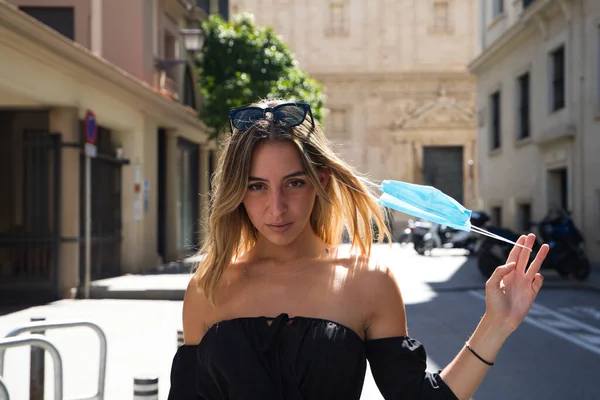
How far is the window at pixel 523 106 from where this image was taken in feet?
81.9

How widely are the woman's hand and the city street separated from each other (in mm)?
2219

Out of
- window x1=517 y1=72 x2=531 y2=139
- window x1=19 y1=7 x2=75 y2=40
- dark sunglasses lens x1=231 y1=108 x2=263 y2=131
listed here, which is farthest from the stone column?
window x1=517 y1=72 x2=531 y2=139

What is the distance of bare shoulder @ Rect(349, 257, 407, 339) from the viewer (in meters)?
2.42

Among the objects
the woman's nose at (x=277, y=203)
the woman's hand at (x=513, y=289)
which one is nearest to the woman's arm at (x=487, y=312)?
the woman's hand at (x=513, y=289)

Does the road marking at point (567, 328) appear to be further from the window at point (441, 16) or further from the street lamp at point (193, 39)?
the window at point (441, 16)

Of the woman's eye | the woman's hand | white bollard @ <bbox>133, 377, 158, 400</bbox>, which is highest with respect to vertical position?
the woman's eye

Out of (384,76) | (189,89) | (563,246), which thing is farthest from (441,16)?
(563,246)

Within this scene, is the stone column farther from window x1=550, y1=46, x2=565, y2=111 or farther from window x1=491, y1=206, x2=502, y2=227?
window x1=491, y1=206, x2=502, y2=227

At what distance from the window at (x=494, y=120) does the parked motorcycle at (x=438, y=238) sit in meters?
3.13

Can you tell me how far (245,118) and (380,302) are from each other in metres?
0.68

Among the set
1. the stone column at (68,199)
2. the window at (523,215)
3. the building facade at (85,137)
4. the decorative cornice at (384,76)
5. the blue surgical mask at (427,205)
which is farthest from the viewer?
the decorative cornice at (384,76)

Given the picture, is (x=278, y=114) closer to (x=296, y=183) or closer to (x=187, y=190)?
(x=296, y=183)

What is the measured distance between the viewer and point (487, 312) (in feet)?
7.50

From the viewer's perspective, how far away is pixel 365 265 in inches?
98.3
